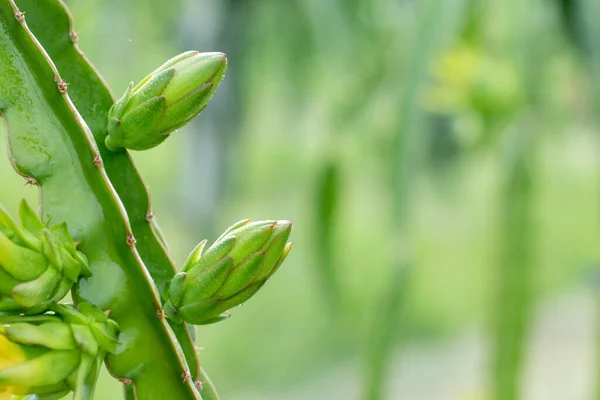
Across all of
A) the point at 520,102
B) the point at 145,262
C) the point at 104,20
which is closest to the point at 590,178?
the point at 104,20

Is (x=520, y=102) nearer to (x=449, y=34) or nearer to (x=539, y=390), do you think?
(x=449, y=34)

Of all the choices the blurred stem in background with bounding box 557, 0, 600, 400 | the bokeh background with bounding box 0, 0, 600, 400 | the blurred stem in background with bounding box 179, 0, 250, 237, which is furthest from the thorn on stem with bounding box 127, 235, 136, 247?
the blurred stem in background with bounding box 179, 0, 250, 237

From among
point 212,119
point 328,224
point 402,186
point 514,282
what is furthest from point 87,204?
point 212,119

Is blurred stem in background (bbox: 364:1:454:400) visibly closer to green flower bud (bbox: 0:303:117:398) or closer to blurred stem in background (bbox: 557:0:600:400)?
blurred stem in background (bbox: 557:0:600:400)

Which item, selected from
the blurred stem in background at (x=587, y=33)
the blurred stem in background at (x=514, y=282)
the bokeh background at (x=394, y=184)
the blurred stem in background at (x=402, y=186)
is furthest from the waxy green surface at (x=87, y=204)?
the blurred stem in background at (x=587, y=33)

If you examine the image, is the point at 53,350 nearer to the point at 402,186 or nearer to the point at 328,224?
the point at 402,186

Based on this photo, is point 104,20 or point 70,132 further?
point 104,20

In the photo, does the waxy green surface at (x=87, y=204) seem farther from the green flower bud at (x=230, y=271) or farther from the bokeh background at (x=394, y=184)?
the bokeh background at (x=394, y=184)
